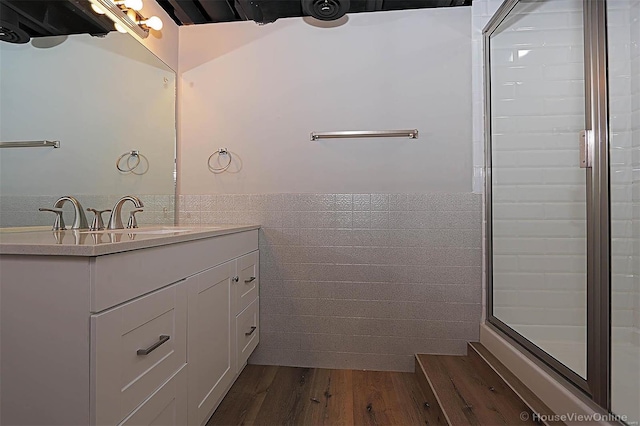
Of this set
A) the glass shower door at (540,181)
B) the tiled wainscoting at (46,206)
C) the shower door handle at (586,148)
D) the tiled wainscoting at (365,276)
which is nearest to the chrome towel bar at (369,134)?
the tiled wainscoting at (365,276)

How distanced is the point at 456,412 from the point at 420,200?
1.15 meters

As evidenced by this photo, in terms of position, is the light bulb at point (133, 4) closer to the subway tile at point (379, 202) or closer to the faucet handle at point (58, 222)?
the faucet handle at point (58, 222)

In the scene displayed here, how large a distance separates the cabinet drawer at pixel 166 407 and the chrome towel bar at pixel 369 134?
152 cm

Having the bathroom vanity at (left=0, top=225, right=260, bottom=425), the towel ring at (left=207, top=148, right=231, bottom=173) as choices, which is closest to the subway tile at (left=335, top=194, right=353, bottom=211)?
the towel ring at (left=207, top=148, right=231, bottom=173)

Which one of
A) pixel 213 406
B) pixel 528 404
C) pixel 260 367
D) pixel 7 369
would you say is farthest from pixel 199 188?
pixel 528 404

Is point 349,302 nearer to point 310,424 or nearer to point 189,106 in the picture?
point 310,424

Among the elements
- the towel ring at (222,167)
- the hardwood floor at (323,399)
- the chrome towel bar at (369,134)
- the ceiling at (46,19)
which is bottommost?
the hardwood floor at (323,399)

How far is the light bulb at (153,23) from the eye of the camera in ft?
7.15

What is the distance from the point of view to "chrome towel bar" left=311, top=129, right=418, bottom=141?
235 cm

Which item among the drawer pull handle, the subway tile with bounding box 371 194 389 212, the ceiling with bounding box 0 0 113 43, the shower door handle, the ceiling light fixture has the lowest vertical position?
the drawer pull handle

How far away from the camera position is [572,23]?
166 centimetres

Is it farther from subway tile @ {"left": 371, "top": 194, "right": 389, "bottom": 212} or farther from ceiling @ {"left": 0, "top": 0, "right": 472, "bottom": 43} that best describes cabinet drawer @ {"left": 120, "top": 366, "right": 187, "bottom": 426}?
subway tile @ {"left": 371, "top": 194, "right": 389, "bottom": 212}

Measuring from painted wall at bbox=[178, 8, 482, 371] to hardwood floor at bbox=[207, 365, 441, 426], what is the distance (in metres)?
0.13

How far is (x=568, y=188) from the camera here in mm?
1754
